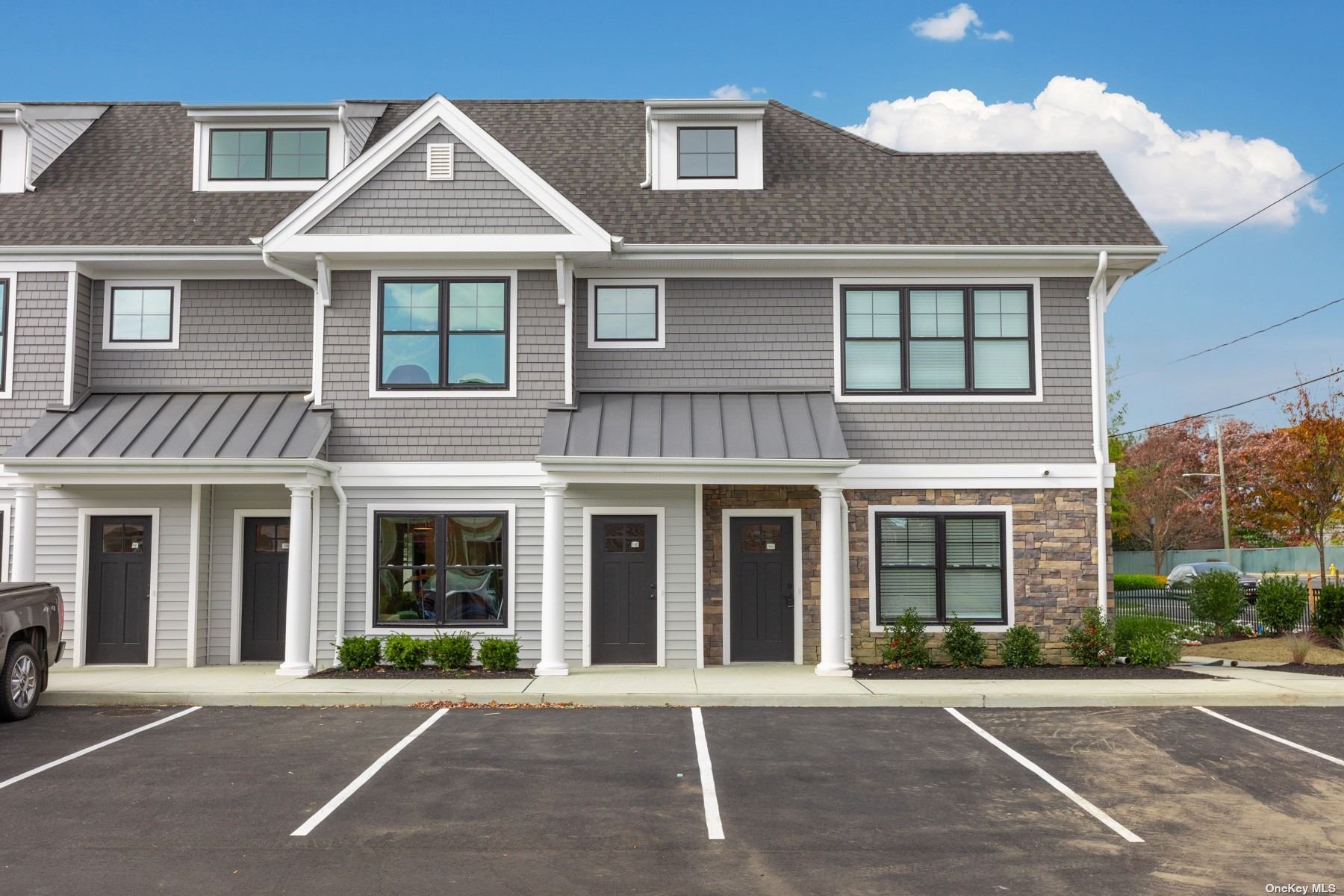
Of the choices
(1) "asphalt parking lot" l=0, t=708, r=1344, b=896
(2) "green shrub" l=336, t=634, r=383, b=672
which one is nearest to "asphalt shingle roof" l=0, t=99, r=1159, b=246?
(2) "green shrub" l=336, t=634, r=383, b=672

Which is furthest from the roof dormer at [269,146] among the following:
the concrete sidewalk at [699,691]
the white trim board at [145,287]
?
the concrete sidewalk at [699,691]

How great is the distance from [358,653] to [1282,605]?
14.7 meters

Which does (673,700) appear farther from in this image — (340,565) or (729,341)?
(729,341)

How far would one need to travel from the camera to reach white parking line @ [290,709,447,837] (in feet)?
23.9

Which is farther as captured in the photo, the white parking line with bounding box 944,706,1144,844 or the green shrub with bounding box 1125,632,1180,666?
the green shrub with bounding box 1125,632,1180,666

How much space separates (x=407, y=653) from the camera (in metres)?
13.7

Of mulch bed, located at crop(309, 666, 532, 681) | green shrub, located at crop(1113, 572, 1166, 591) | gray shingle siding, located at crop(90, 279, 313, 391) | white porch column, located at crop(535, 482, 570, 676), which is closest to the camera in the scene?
mulch bed, located at crop(309, 666, 532, 681)

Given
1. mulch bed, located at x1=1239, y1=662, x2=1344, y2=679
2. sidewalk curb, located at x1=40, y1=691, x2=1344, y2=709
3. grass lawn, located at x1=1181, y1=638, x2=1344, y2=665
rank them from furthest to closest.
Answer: grass lawn, located at x1=1181, y1=638, x2=1344, y2=665, mulch bed, located at x1=1239, y1=662, x2=1344, y2=679, sidewalk curb, located at x1=40, y1=691, x2=1344, y2=709

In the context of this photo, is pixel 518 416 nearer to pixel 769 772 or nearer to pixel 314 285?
pixel 314 285

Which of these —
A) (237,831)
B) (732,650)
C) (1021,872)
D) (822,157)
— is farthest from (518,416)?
(1021,872)

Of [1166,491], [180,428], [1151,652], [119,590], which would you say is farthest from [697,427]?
[1166,491]

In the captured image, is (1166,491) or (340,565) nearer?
(340,565)

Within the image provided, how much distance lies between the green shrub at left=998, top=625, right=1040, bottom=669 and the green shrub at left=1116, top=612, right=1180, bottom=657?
1.25 m

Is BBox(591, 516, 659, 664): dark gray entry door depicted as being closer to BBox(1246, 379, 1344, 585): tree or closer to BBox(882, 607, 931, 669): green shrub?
BBox(882, 607, 931, 669): green shrub
